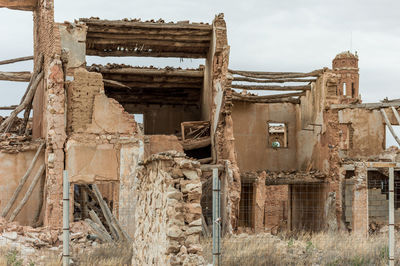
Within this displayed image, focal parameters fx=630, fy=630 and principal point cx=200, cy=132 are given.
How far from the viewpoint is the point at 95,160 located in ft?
59.6

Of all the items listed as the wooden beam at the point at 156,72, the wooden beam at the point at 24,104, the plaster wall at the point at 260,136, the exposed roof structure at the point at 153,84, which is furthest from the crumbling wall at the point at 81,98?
the plaster wall at the point at 260,136

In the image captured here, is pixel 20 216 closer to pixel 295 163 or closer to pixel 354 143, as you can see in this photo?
pixel 295 163

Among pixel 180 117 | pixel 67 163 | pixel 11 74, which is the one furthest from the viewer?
A: pixel 180 117

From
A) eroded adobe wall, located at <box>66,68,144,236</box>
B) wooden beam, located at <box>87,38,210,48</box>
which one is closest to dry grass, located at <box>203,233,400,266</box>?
eroded adobe wall, located at <box>66,68,144,236</box>

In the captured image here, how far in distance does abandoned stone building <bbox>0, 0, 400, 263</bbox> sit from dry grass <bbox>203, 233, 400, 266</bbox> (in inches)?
91.9

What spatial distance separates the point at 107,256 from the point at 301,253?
4.06 m

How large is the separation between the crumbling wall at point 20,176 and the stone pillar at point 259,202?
24.7ft

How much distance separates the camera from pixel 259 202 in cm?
2205

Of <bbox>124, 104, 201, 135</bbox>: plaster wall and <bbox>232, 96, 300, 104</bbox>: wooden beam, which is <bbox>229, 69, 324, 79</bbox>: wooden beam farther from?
<bbox>124, 104, 201, 135</bbox>: plaster wall

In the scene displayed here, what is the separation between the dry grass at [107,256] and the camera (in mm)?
12150

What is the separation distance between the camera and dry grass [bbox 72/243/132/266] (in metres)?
12.1

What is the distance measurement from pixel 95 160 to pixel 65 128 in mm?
1273

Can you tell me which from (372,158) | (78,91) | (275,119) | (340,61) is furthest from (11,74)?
(340,61)

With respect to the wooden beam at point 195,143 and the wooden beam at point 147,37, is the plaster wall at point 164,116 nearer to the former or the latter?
the wooden beam at point 195,143
